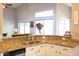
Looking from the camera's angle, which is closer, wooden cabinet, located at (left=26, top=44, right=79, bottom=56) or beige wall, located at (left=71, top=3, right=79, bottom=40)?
wooden cabinet, located at (left=26, top=44, right=79, bottom=56)

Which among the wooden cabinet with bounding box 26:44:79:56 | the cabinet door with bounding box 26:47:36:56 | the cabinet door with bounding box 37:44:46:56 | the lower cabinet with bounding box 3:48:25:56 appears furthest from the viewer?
the cabinet door with bounding box 37:44:46:56

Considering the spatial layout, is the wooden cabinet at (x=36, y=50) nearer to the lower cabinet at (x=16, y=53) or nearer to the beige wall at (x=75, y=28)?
the lower cabinet at (x=16, y=53)

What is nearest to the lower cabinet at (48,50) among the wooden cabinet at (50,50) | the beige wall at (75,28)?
the wooden cabinet at (50,50)

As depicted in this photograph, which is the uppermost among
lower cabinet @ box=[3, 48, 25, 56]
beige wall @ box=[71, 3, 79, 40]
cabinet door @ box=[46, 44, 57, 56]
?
beige wall @ box=[71, 3, 79, 40]

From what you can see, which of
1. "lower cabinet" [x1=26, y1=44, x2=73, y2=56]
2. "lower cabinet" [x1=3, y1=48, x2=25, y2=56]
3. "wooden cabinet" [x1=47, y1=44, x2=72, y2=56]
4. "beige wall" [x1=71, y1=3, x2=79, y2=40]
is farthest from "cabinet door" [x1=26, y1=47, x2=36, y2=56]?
"beige wall" [x1=71, y1=3, x2=79, y2=40]

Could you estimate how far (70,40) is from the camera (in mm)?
3582

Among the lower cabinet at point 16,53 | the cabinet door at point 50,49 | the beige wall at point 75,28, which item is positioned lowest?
the cabinet door at point 50,49

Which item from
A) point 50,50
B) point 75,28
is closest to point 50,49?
point 50,50

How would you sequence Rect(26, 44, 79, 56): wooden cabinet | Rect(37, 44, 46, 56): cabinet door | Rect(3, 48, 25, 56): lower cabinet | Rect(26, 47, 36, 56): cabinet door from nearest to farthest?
Rect(3, 48, 25, 56): lower cabinet → Rect(26, 47, 36, 56): cabinet door → Rect(26, 44, 79, 56): wooden cabinet → Rect(37, 44, 46, 56): cabinet door

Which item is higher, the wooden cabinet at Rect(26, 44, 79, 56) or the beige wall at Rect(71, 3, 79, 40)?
the beige wall at Rect(71, 3, 79, 40)

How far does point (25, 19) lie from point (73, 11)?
117 centimetres

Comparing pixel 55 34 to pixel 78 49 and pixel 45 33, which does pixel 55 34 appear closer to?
pixel 45 33

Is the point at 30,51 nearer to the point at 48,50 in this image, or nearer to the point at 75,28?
the point at 48,50

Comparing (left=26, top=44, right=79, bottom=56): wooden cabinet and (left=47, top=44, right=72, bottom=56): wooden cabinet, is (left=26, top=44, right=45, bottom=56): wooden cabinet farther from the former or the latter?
(left=47, top=44, right=72, bottom=56): wooden cabinet
